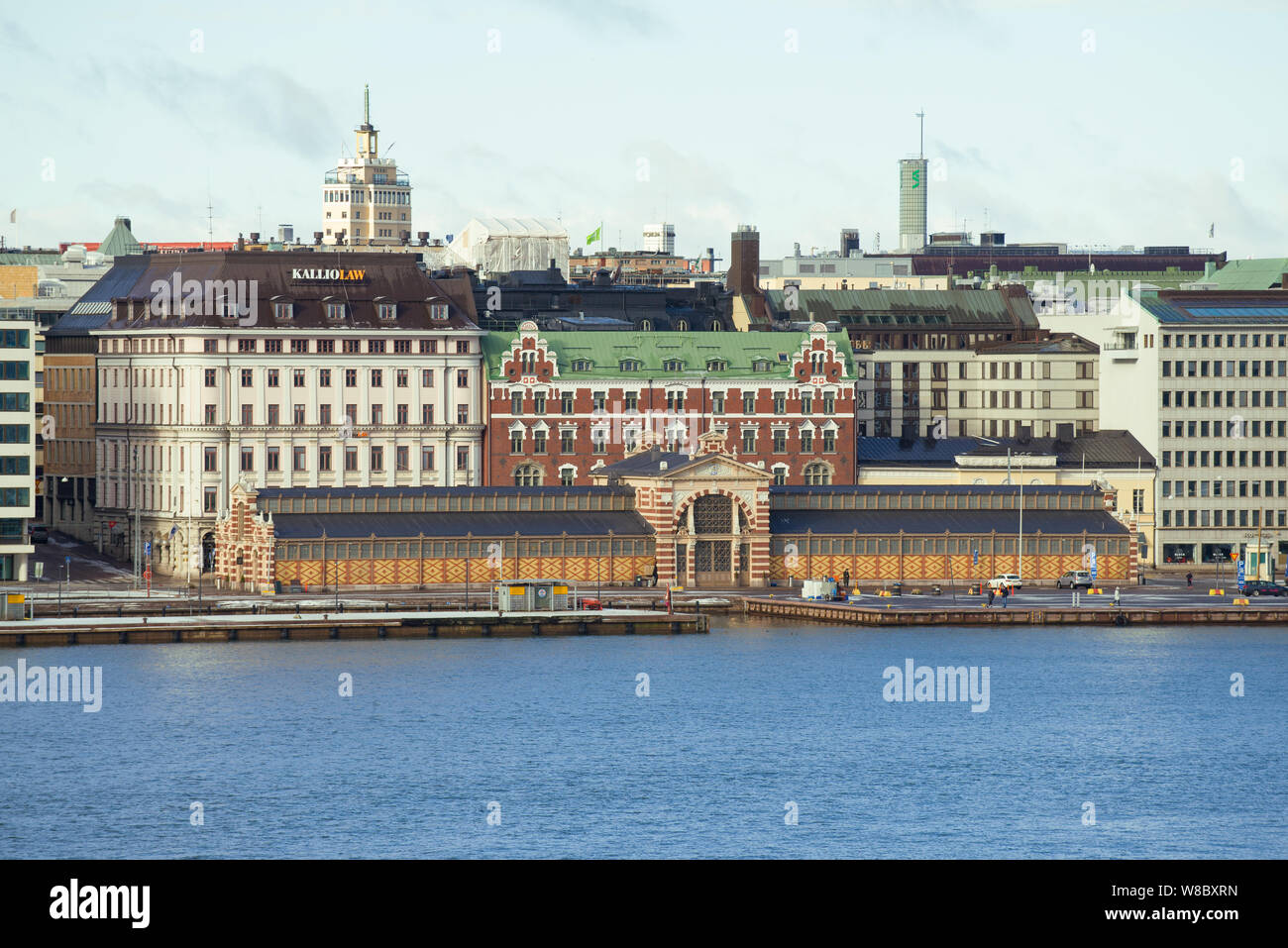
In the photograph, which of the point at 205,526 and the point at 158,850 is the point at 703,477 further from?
the point at 158,850

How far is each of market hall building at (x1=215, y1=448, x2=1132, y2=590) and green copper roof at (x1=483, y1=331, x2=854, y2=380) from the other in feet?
49.9

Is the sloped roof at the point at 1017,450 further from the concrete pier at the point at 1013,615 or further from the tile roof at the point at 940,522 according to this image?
the concrete pier at the point at 1013,615

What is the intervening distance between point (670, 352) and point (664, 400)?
4.52 m

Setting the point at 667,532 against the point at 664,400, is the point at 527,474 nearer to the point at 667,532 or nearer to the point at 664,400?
the point at 664,400

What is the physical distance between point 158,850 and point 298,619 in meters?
59.6

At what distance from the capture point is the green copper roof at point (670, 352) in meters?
184

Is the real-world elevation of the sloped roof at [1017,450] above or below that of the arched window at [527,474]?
above

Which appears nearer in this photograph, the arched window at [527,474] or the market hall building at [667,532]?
the market hall building at [667,532]

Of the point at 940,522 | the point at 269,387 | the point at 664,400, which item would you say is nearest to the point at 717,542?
the point at 940,522

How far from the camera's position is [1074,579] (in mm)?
164750

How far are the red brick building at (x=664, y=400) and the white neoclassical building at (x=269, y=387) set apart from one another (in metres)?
3.60
